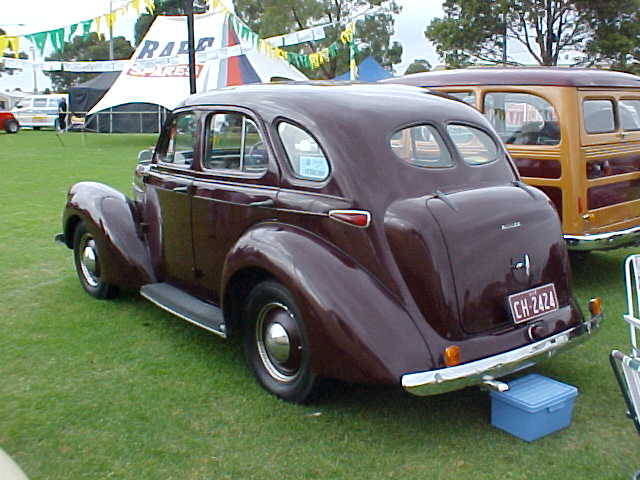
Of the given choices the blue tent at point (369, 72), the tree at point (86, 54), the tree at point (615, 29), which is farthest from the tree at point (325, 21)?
the tree at point (86, 54)

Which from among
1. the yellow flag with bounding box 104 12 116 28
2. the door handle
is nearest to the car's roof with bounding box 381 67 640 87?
the door handle

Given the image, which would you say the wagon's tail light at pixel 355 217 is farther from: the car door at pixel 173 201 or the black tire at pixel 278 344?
the car door at pixel 173 201

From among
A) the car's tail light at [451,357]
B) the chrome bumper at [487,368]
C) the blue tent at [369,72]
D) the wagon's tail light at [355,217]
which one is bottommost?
the chrome bumper at [487,368]

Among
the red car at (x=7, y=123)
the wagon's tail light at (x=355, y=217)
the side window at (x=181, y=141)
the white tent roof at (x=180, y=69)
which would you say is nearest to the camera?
the wagon's tail light at (x=355, y=217)

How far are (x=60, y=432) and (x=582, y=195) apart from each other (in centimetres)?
448

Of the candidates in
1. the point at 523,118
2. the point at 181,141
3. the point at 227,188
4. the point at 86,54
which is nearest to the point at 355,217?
the point at 227,188

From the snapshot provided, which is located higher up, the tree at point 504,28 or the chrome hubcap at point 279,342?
the tree at point 504,28

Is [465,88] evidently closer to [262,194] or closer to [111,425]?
[262,194]

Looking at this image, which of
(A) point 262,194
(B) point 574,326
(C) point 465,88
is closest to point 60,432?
(A) point 262,194

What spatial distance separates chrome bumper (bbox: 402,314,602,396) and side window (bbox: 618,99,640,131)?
354 centimetres

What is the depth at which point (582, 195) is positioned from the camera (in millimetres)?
5977

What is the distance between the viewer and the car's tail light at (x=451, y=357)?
3.39 meters

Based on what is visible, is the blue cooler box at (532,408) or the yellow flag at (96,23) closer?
the blue cooler box at (532,408)

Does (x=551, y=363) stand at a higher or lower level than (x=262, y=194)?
lower
